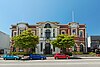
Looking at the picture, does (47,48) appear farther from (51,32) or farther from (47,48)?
(51,32)

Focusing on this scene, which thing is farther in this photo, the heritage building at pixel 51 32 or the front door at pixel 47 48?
the front door at pixel 47 48

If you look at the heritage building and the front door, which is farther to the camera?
the front door

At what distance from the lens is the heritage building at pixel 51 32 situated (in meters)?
63.2

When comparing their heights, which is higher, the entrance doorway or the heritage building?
the heritage building

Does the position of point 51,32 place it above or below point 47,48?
above

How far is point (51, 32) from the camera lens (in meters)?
64.0

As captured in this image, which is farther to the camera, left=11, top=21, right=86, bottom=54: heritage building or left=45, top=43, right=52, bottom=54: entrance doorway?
left=45, top=43, right=52, bottom=54: entrance doorway

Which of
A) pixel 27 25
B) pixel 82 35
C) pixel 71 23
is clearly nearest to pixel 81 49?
pixel 82 35

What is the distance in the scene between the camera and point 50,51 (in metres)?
63.2

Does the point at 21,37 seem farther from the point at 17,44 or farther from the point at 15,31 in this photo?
the point at 15,31

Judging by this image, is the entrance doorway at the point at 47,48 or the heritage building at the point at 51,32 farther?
the entrance doorway at the point at 47,48

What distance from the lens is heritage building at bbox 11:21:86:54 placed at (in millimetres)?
63156

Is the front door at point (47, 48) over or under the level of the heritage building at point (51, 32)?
under

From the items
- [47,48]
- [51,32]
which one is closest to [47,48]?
[47,48]
